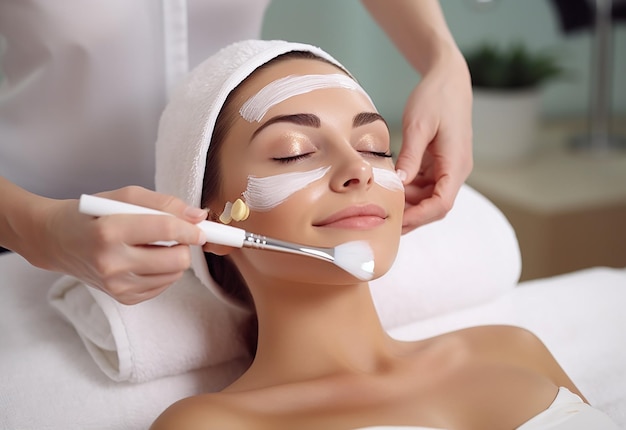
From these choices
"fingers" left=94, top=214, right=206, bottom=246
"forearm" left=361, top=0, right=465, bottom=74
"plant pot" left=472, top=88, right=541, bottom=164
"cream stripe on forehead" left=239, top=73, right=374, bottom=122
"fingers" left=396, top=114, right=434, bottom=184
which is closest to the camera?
"fingers" left=94, top=214, right=206, bottom=246

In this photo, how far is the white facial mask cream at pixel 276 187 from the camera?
0.87m

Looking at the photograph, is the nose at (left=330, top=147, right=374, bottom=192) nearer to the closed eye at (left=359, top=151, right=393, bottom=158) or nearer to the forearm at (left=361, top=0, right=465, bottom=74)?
the closed eye at (left=359, top=151, right=393, bottom=158)

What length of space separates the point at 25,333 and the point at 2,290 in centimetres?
11

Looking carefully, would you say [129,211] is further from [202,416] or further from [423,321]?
[423,321]

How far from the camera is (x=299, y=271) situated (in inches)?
34.8

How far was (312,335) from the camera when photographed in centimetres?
95

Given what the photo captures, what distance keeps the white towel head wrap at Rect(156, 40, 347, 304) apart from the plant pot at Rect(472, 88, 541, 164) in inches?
53.3

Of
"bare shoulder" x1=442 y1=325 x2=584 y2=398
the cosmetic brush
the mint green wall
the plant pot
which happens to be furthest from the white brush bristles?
the plant pot

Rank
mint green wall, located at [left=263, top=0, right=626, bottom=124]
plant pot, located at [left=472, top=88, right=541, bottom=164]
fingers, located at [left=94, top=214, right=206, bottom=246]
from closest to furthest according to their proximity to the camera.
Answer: fingers, located at [left=94, top=214, right=206, bottom=246] → mint green wall, located at [left=263, top=0, right=626, bottom=124] → plant pot, located at [left=472, top=88, right=541, bottom=164]

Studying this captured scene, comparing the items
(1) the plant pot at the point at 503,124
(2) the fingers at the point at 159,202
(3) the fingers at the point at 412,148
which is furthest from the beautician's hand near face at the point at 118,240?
(1) the plant pot at the point at 503,124

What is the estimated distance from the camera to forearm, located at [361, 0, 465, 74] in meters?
1.19

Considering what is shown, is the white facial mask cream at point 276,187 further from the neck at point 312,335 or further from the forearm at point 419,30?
the forearm at point 419,30

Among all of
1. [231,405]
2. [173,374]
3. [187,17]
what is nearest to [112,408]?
[173,374]

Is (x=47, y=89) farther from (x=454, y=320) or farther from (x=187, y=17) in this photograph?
(x=454, y=320)
